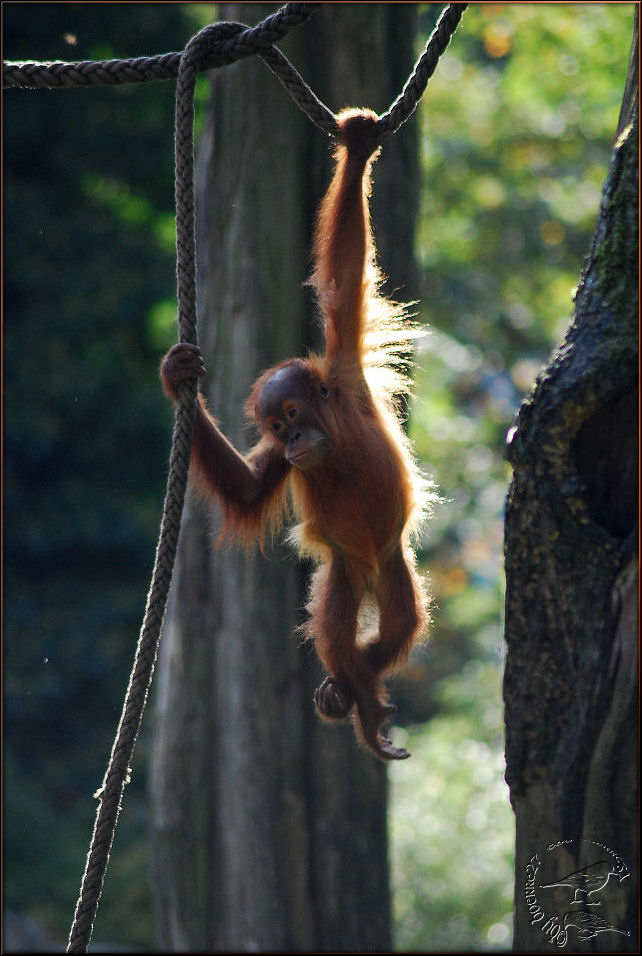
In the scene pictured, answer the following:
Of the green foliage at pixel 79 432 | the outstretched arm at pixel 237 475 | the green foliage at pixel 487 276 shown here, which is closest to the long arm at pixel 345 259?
the outstretched arm at pixel 237 475

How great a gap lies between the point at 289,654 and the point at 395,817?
9.74ft

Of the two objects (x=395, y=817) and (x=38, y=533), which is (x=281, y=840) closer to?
(x=395, y=817)

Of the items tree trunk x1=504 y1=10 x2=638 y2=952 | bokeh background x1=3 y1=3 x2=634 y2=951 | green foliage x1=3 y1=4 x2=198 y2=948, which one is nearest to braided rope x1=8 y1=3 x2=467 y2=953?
tree trunk x1=504 y1=10 x2=638 y2=952

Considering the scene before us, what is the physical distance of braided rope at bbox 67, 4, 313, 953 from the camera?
178 cm

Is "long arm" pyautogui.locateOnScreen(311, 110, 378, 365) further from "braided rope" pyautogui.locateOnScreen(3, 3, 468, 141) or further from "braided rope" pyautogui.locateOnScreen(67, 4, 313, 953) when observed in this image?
"braided rope" pyautogui.locateOnScreen(67, 4, 313, 953)

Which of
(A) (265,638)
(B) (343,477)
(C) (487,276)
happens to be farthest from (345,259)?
(C) (487,276)

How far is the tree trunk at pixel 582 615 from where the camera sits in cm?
150

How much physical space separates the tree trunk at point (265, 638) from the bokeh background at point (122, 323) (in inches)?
112

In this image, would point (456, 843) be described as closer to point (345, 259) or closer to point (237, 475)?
point (237, 475)

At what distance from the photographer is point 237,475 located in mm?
2316

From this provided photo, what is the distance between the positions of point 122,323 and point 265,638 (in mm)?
3989

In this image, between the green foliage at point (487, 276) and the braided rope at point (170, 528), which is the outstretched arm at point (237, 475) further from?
the green foliage at point (487, 276)

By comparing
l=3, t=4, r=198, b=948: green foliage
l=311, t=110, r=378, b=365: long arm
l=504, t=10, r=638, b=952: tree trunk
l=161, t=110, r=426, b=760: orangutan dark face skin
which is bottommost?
l=504, t=10, r=638, b=952: tree trunk

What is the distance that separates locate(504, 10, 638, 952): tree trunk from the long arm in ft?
2.51
